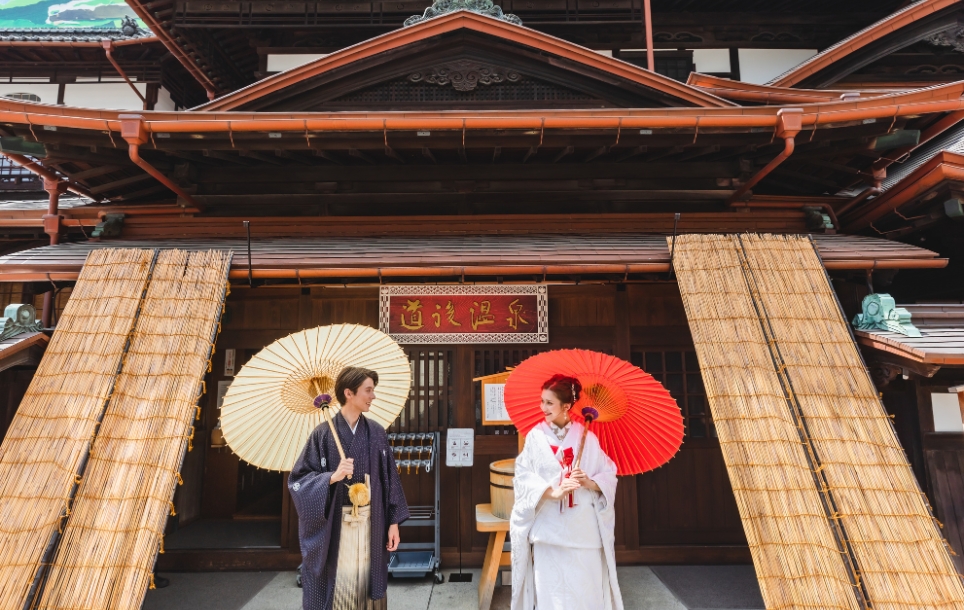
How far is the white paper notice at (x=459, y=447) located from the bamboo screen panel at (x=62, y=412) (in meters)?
3.32

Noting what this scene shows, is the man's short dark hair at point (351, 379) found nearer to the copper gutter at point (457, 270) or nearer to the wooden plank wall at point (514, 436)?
the copper gutter at point (457, 270)

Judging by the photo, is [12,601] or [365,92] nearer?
[12,601]

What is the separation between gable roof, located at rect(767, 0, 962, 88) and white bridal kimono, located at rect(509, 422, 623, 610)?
680cm

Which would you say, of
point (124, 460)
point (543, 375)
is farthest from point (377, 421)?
point (124, 460)

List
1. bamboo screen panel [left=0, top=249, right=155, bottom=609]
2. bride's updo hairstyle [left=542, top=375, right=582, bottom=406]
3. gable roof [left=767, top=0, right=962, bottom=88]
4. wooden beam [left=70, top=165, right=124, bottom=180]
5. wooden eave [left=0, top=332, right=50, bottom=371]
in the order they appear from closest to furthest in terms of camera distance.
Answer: bride's updo hairstyle [left=542, top=375, right=582, bottom=406], bamboo screen panel [left=0, top=249, right=155, bottom=609], wooden eave [left=0, top=332, right=50, bottom=371], wooden beam [left=70, top=165, right=124, bottom=180], gable roof [left=767, top=0, right=962, bottom=88]

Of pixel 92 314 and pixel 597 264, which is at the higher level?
pixel 597 264

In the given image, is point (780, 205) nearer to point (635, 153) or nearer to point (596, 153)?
point (635, 153)

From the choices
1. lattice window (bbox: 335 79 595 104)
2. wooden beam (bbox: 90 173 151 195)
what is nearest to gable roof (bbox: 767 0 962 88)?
lattice window (bbox: 335 79 595 104)

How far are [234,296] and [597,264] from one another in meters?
4.46

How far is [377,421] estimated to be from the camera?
12.3ft

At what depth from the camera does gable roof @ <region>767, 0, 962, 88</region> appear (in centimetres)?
739

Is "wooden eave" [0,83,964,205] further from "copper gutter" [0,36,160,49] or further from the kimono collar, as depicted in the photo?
"copper gutter" [0,36,160,49]

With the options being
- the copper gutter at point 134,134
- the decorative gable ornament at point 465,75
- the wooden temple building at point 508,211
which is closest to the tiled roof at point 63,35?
the wooden temple building at point 508,211

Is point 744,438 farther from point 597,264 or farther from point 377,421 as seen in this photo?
point 377,421
